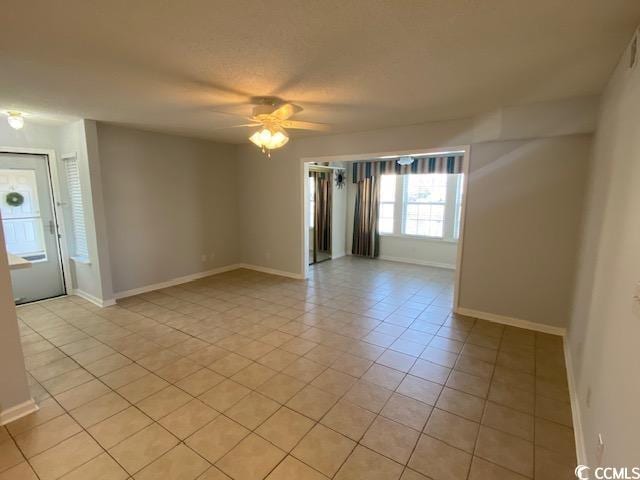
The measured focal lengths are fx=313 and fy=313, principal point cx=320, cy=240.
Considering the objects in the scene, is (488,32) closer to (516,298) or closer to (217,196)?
(516,298)

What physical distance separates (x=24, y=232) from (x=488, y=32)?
569cm

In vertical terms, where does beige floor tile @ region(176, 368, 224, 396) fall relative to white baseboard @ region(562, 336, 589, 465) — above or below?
below

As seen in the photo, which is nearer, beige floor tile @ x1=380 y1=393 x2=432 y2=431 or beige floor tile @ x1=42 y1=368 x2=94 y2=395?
beige floor tile @ x1=380 y1=393 x2=432 y2=431

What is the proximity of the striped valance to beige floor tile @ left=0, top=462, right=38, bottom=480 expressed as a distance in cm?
642

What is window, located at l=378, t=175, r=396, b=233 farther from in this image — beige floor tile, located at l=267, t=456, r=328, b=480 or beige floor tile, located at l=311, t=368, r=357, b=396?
beige floor tile, located at l=267, t=456, r=328, b=480

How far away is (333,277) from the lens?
5773 millimetres

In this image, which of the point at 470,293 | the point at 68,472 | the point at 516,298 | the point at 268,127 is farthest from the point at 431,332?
the point at 68,472

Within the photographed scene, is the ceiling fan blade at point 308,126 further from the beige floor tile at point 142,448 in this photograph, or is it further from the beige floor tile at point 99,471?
the beige floor tile at point 99,471

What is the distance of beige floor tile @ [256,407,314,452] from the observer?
2.02 metres

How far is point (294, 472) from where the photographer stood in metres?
1.80

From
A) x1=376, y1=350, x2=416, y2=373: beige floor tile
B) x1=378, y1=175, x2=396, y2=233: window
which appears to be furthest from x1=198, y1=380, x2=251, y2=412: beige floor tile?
x1=378, y1=175, x2=396, y2=233: window

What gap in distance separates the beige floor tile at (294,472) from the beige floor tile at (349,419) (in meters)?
0.35

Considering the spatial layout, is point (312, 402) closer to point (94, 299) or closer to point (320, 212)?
point (94, 299)

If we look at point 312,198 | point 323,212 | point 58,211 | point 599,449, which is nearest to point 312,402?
point 599,449
